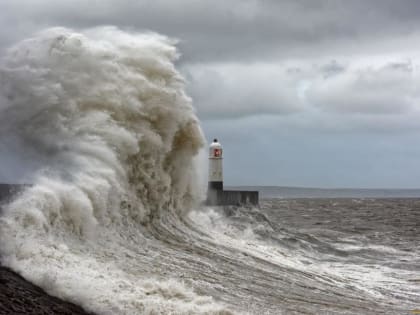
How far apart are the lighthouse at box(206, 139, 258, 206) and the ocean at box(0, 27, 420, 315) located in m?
1.87

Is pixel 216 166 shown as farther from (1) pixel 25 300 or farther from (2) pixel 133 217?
(1) pixel 25 300

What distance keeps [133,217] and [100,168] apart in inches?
39.1

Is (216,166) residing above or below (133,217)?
above

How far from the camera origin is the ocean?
841 cm

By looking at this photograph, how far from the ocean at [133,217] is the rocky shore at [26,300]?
169mm

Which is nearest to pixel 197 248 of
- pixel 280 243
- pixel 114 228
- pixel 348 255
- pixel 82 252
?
pixel 114 228

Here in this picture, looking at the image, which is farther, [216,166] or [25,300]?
[216,166]

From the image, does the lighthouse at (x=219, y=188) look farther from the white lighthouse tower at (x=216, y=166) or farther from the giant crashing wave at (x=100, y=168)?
the giant crashing wave at (x=100, y=168)

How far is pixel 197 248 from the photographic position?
12.2 meters

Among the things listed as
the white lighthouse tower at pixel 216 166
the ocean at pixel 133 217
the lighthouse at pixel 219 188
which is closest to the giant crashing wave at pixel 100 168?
the ocean at pixel 133 217

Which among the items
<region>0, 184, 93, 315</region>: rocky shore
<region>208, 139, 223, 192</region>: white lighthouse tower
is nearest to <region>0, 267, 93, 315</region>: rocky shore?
<region>0, 184, 93, 315</region>: rocky shore

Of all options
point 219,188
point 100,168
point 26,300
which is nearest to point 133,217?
point 100,168

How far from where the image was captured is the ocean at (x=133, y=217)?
841 cm

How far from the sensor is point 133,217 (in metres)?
12.0
